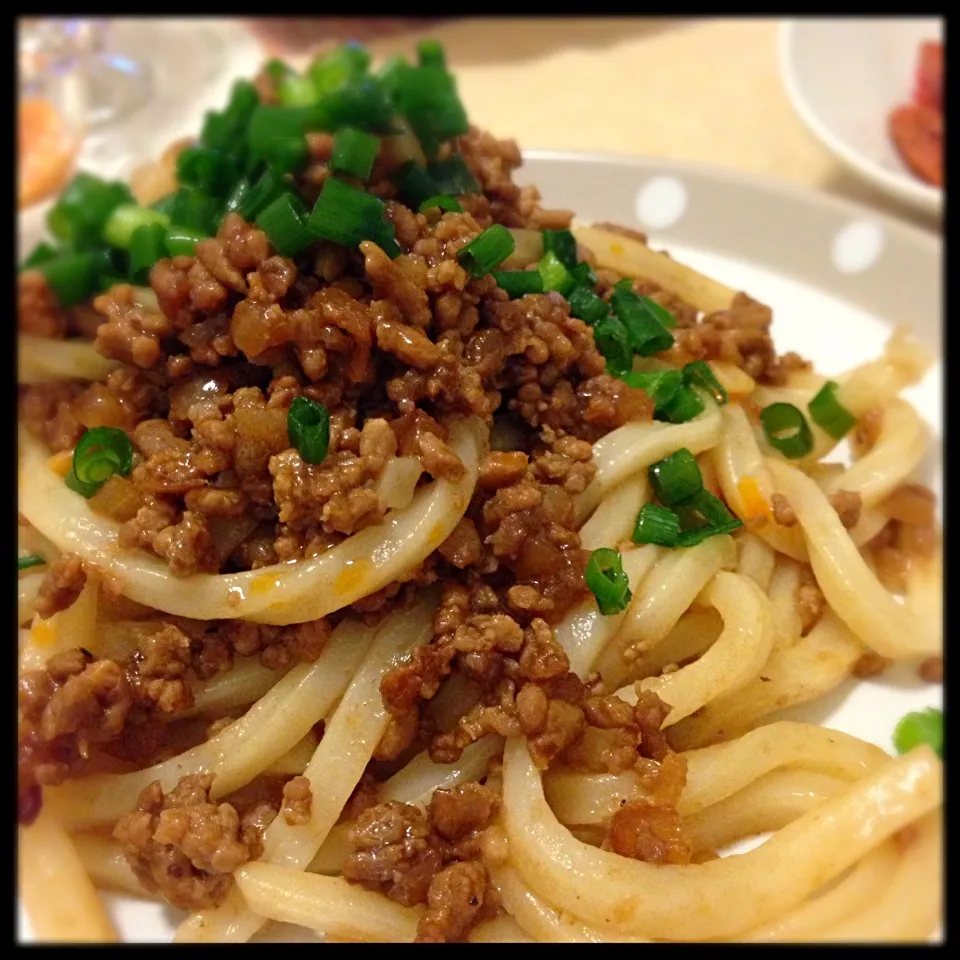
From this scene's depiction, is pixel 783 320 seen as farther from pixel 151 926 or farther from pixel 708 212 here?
pixel 151 926

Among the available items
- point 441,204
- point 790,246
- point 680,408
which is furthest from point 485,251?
point 790,246

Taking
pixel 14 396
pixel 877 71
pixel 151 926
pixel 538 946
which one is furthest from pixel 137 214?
pixel 877 71

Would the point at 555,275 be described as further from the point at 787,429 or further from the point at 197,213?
the point at 197,213

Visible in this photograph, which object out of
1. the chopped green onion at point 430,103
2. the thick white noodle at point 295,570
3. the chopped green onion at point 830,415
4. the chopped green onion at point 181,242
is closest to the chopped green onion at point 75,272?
the chopped green onion at point 181,242

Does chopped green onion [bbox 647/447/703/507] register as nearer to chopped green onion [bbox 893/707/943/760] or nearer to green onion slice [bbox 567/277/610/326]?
green onion slice [bbox 567/277/610/326]

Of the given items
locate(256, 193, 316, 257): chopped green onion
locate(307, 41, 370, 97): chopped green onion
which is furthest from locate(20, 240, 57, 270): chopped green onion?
locate(307, 41, 370, 97): chopped green onion

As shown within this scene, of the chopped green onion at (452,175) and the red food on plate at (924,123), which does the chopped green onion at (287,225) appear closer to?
the chopped green onion at (452,175)
